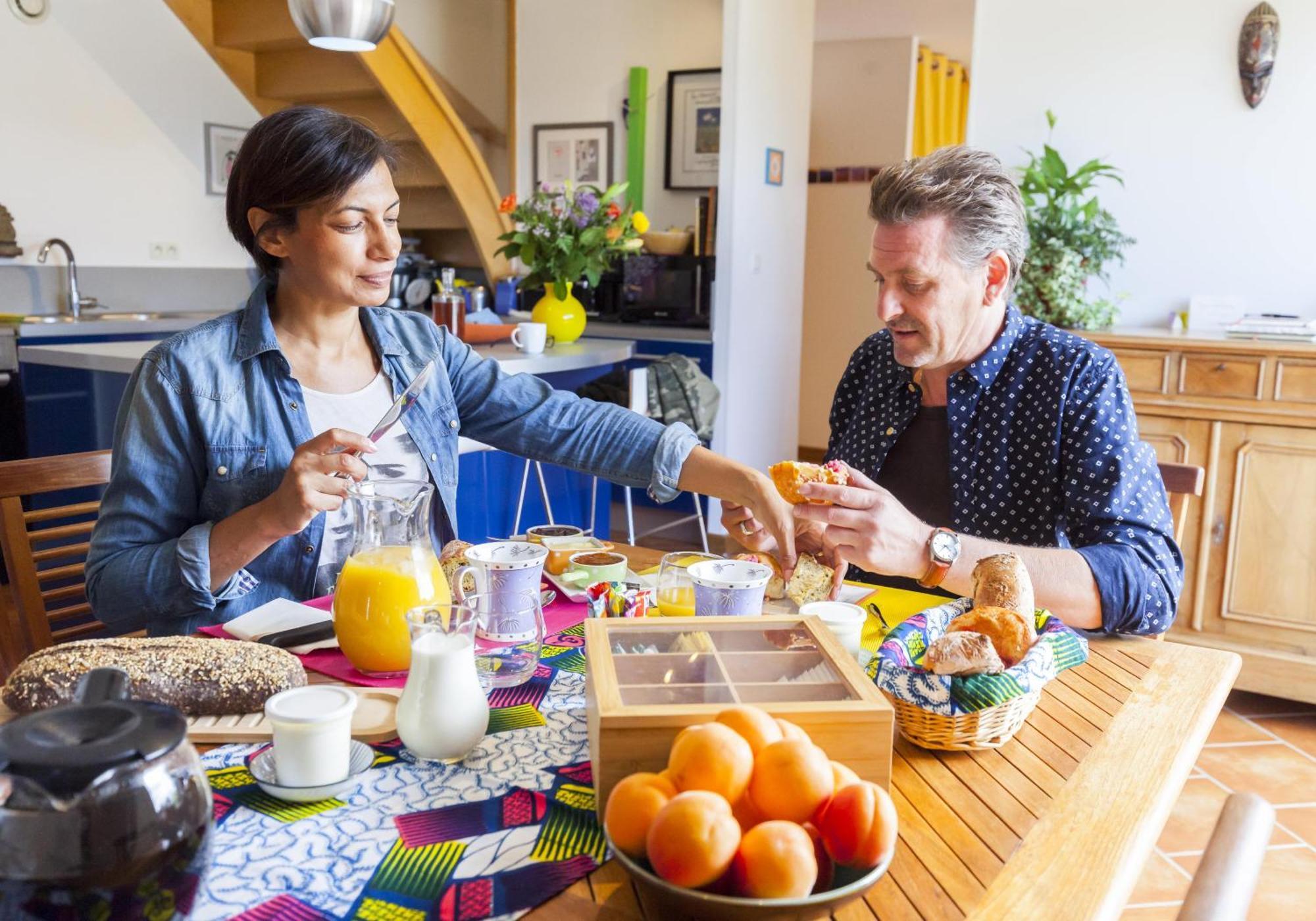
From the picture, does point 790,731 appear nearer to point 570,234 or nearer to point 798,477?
point 798,477

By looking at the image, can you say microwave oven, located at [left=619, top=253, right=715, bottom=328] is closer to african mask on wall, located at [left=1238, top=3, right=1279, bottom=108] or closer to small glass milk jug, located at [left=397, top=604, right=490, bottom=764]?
african mask on wall, located at [left=1238, top=3, right=1279, bottom=108]

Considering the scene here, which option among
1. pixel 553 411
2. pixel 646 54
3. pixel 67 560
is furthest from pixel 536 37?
pixel 553 411

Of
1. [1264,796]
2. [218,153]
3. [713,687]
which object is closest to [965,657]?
[713,687]

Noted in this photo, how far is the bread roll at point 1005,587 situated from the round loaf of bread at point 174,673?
2.42ft

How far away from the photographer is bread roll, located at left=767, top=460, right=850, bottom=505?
1.51m

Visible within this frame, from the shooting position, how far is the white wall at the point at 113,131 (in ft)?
15.3

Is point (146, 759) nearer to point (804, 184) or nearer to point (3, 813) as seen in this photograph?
point (3, 813)

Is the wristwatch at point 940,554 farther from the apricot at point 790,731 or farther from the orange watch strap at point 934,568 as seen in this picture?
the apricot at point 790,731

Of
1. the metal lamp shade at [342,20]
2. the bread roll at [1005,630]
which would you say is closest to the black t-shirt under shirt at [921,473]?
the bread roll at [1005,630]

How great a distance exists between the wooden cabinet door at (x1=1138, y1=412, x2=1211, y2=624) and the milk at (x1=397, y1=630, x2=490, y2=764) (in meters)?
2.76

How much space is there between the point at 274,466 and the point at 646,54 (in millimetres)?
4662

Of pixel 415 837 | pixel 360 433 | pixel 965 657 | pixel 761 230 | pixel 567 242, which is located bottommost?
pixel 415 837

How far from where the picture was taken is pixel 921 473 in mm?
1881

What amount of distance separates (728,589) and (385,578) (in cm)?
40
